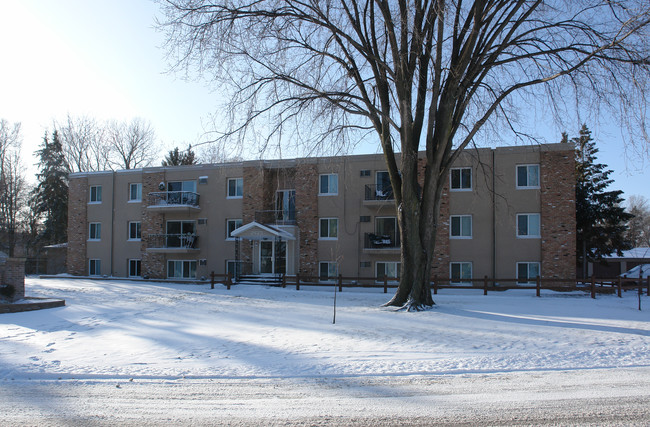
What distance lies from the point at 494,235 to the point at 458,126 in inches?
367

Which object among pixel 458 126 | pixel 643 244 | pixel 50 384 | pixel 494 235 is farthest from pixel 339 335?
pixel 643 244

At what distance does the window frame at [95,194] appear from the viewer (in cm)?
3209

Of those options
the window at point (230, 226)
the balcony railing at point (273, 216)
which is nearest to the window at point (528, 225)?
the balcony railing at point (273, 216)

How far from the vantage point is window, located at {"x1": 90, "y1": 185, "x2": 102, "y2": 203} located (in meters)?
32.1

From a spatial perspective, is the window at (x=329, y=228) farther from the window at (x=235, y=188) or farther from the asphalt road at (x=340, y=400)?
the asphalt road at (x=340, y=400)

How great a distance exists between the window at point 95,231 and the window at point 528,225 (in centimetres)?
2705

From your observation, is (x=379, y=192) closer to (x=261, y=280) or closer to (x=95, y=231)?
(x=261, y=280)

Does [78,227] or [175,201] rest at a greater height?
[175,201]

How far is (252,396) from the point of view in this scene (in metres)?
6.20

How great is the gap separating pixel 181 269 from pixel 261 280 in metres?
7.51

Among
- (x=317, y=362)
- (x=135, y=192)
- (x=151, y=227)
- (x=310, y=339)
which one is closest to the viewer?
(x=317, y=362)

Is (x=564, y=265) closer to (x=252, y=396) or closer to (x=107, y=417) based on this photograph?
(x=252, y=396)

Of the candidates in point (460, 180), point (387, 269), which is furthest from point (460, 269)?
point (460, 180)

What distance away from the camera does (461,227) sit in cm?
2402
